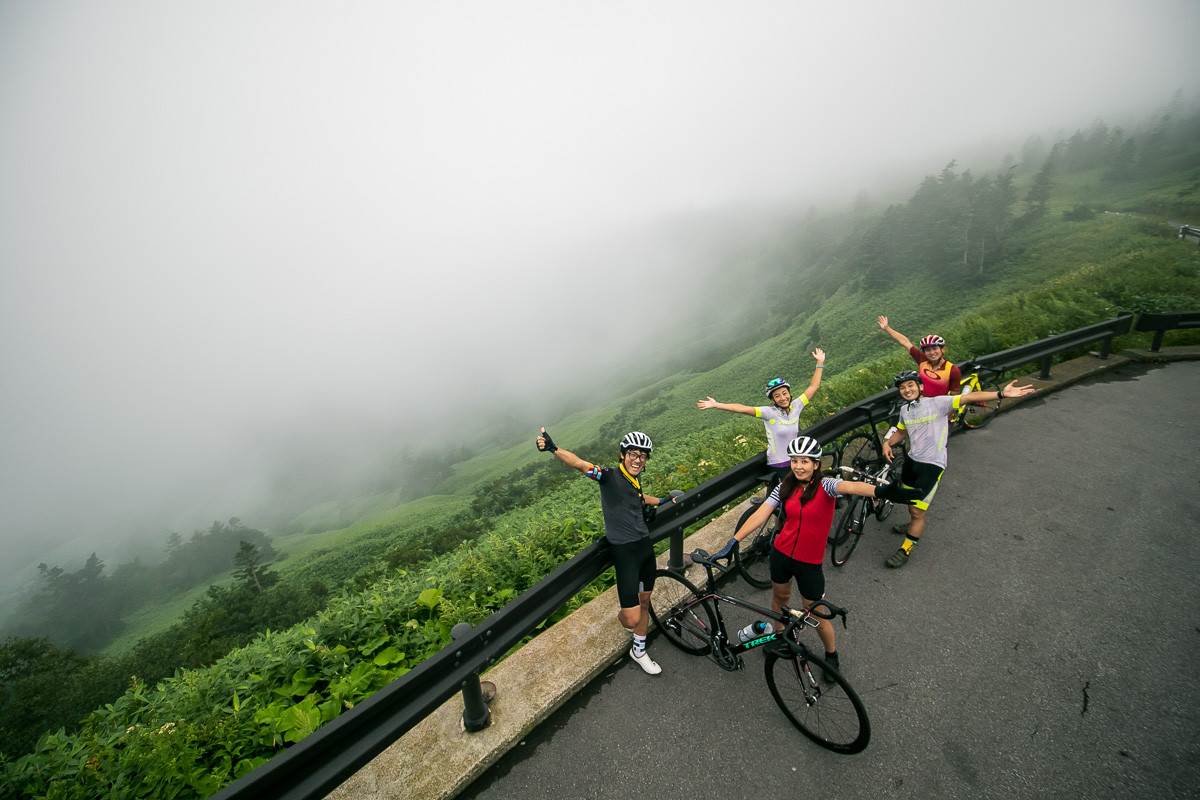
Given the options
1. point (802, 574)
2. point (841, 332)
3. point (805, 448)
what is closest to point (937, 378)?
→ point (805, 448)

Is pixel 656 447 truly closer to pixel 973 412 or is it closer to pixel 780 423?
pixel 973 412

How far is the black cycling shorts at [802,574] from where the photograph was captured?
13.5ft

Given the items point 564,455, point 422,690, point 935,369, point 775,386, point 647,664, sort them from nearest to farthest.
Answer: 1. point 422,690
2. point 647,664
3. point 564,455
4. point 775,386
5. point 935,369

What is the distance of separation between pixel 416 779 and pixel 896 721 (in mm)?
3502

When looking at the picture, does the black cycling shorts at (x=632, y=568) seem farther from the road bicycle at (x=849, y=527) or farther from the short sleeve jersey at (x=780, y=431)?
the short sleeve jersey at (x=780, y=431)

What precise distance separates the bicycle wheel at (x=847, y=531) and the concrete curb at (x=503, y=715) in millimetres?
1603

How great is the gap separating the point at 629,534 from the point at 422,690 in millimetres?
2100

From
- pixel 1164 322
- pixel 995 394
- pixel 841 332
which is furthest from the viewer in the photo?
pixel 841 332

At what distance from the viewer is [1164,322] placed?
1051 centimetres

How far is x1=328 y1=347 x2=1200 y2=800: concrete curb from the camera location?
3.33m

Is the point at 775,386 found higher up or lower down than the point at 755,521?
higher up

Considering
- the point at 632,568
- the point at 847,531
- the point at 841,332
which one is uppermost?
the point at 632,568

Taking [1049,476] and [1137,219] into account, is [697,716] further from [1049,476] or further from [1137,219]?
[1137,219]

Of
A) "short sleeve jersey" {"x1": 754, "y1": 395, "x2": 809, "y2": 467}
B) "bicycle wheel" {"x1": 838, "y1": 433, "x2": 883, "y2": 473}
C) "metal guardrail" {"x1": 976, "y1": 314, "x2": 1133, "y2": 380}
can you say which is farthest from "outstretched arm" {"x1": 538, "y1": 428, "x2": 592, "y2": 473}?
"metal guardrail" {"x1": 976, "y1": 314, "x2": 1133, "y2": 380}
